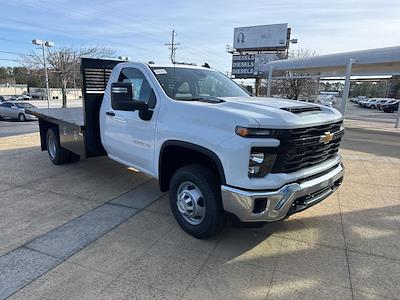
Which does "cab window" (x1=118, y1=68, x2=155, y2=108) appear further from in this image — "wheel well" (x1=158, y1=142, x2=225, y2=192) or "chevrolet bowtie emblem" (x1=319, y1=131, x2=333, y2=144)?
"chevrolet bowtie emblem" (x1=319, y1=131, x2=333, y2=144)

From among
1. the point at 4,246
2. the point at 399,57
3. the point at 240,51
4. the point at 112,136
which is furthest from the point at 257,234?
the point at 240,51

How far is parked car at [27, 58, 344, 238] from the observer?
2834 millimetres

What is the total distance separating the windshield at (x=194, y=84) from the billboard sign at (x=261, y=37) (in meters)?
43.5

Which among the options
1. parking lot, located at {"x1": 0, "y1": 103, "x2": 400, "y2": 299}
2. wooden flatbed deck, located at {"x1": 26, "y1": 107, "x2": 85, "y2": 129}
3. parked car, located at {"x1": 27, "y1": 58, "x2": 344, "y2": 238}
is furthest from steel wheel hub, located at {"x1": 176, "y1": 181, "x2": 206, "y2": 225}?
wooden flatbed deck, located at {"x1": 26, "y1": 107, "x2": 85, "y2": 129}

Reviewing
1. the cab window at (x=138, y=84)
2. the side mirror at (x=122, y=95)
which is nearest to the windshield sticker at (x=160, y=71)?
the cab window at (x=138, y=84)

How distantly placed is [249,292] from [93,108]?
3760 mm

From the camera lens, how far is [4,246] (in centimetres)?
337

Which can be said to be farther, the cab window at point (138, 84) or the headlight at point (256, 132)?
the cab window at point (138, 84)

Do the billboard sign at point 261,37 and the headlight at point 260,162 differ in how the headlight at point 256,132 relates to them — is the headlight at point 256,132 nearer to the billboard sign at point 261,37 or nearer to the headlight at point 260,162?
the headlight at point 260,162

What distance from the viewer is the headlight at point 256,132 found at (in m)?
2.78

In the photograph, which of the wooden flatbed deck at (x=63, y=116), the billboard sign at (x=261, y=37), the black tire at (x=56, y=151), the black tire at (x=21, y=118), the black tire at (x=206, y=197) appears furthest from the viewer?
the billboard sign at (x=261, y=37)

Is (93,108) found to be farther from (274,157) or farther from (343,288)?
(343,288)

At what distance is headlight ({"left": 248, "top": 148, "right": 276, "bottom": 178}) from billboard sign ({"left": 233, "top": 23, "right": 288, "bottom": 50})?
1787 inches

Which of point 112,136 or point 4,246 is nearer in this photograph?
point 4,246
